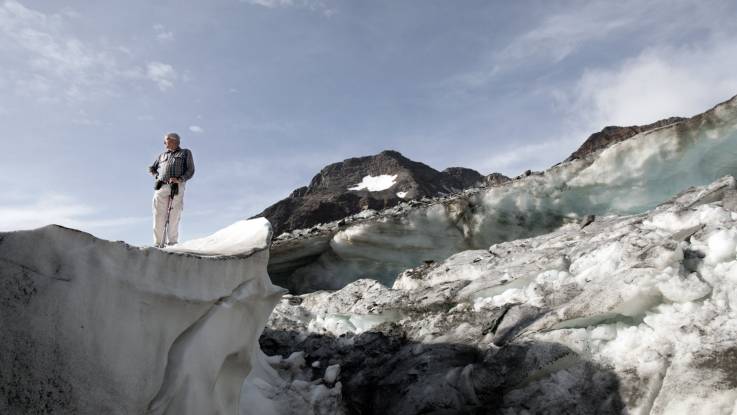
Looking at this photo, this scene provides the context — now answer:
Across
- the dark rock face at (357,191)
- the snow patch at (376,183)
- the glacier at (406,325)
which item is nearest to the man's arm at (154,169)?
the glacier at (406,325)

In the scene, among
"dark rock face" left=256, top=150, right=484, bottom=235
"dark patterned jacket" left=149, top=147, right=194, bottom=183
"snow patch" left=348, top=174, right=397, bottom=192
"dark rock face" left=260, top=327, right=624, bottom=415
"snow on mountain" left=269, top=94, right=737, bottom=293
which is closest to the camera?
"dark rock face" left=260, top=327, right=624, bottom=415

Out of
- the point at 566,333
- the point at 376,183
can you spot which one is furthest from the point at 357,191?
the point at 566,333

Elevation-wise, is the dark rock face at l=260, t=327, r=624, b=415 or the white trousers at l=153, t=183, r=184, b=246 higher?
the white trousers at l=153, t=183, r=184, b=246

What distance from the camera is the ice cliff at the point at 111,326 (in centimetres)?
287

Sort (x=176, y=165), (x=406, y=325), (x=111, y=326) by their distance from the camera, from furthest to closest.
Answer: (x=406, y=325) < (x=176, y=165) < (x=111, y=326)

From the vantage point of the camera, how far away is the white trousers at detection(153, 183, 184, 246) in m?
6.46

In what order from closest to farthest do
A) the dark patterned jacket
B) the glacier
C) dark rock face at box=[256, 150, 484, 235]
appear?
the glacier → the dark patterned jacket → dark rock face at box=[256, 150, 484, 235]

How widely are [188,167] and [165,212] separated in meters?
0.60

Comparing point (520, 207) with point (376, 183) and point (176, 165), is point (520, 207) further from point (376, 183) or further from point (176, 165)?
point (376, 183)

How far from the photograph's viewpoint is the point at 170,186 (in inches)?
253

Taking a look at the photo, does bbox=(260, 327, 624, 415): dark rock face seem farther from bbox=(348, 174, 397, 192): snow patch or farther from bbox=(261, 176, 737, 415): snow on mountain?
bbox=(348, 174, 397, 192): snow patch

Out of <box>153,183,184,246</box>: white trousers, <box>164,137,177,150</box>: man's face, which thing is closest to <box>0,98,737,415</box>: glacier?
<box>153,183,184,246</box>: white trousers

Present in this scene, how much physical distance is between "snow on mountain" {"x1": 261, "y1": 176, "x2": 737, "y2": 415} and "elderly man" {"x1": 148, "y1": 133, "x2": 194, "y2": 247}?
1.86 metres

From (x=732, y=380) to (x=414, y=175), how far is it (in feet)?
134
